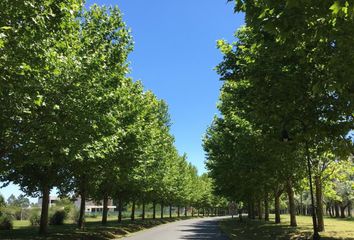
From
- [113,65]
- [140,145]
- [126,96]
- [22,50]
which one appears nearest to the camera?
[22,50]

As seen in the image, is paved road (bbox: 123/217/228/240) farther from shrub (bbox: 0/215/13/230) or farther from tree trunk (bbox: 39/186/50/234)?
shrub (bbox: 0/215/13/230)

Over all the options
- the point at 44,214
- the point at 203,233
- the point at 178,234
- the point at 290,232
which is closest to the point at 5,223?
the point at 44,214

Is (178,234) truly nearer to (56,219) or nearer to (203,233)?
(203,233)

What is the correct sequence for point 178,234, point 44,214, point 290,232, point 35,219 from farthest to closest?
point 35,219, point 178,234, point 44,214, point 290,232

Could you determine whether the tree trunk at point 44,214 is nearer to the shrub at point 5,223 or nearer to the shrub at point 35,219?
the shrub at point 5,223

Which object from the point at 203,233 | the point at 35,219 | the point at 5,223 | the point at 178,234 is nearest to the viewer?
the point at 178,234

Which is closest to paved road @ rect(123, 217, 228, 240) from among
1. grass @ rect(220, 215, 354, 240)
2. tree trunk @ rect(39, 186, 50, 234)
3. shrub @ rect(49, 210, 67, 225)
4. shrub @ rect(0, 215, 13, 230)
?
grass @ rect(220, 215, 354, 240)

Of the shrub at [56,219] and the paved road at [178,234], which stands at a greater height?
the shrub at [56,219]

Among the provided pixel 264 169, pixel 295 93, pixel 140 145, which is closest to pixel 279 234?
pixel 264 169

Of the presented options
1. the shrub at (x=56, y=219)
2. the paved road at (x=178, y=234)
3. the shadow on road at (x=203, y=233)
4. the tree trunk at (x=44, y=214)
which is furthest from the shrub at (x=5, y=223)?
the shadow on road at (x=203, y=233)

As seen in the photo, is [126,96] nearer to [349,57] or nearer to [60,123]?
[60,123]

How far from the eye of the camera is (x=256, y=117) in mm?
16469

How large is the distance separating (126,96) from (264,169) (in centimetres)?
1073

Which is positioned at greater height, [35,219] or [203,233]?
[35,219]
